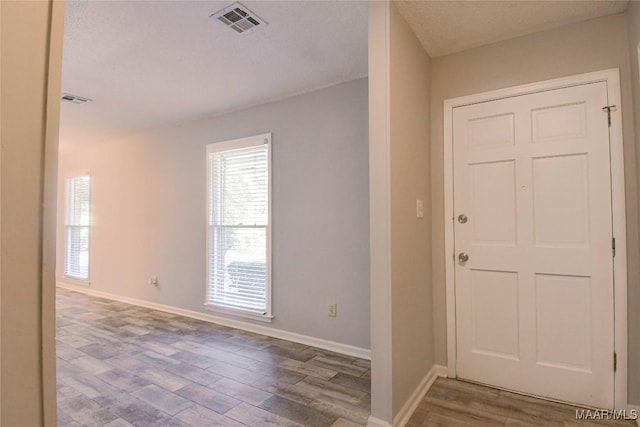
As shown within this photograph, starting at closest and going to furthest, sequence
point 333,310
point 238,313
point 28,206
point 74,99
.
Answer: point 28,206 → point 333,310 → point 74,99 → point 238,313

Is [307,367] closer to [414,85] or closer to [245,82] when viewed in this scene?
[414,85]

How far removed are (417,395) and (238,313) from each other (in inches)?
87.6

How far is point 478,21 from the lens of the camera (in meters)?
2.21

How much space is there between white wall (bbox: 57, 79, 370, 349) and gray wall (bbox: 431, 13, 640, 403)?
0.63m

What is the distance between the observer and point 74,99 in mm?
3574

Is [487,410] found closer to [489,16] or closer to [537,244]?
[537,244]

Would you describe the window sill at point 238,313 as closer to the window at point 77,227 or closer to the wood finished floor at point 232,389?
the wood finished floor at point 232,389

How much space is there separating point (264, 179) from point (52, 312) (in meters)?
3.05

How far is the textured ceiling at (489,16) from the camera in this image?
6.68ft

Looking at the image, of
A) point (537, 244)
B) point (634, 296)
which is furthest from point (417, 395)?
point (634, 296)

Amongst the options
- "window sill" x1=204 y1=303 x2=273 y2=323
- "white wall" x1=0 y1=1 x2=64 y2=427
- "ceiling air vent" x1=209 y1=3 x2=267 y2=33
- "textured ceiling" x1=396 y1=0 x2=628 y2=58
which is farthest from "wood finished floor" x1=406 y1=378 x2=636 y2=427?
"ceiling air vent" x1=209 y1=3 x2=267 y2=33

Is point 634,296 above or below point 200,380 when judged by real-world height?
above

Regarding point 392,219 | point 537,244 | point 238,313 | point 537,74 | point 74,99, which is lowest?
point 238,313

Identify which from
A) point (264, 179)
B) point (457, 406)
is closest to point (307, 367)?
point (457, 406)
